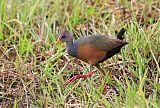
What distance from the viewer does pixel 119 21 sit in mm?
5078

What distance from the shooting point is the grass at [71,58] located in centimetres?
394

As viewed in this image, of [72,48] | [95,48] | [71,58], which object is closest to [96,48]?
[95,48]

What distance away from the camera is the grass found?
3939 millimetres

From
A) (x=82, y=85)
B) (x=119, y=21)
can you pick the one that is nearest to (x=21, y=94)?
(x=82, y=85)

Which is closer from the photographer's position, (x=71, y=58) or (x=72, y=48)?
(x=72, y=48)

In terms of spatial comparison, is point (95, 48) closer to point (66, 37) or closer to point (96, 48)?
point (96, 48)

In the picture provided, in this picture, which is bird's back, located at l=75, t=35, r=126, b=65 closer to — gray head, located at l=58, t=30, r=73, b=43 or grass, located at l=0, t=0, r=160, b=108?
gray head, located at l=58, t=30, r=73, b=43

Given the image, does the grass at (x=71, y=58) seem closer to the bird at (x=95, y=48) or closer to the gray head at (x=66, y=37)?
the bird at (x=95, y=48)

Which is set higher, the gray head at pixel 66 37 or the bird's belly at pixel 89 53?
the gray head at pixel 66 37

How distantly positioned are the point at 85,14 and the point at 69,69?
91cm

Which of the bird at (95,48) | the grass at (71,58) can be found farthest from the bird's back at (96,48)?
the grass at (71,58)

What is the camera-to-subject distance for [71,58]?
461 centimetres

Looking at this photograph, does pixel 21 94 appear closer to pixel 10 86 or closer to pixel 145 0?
pixel 10 86

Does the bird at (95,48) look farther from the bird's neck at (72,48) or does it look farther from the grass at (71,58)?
the grass at (71,58)
